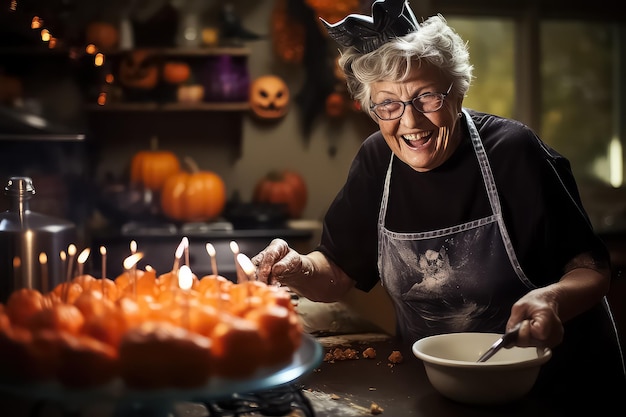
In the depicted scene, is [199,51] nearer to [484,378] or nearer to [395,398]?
[395,398]

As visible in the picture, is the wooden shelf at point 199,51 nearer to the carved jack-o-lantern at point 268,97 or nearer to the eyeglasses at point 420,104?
the carved jack-o-lantern at point 268,97

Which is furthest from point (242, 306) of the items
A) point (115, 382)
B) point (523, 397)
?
point (523, 397)

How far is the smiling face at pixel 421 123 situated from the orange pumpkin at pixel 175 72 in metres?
2.54

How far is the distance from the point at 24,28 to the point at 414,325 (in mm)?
3023

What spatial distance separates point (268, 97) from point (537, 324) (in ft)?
10.5

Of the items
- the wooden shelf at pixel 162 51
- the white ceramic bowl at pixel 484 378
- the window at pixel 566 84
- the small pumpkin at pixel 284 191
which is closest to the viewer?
the white ceramic bowl at pixel 484 378

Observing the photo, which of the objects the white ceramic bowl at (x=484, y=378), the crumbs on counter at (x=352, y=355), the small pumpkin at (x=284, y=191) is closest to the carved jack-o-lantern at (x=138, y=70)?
the small pumpkin at (x=284, y=191)

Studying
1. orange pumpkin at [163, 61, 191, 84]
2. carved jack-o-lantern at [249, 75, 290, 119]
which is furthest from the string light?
carved jack-o-lantern at [249, 75, 290, 119]

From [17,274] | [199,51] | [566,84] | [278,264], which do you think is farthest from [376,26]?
[566,84]

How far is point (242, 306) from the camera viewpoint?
130cm

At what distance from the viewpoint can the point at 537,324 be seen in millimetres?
1467

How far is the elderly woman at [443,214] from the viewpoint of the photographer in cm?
186

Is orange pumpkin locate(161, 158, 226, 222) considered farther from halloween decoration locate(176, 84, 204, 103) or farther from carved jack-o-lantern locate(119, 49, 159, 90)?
carved jack-o-lantern locate(119, 49, 159, 90)

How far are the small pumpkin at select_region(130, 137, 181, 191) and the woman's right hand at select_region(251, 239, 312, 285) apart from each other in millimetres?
2396
